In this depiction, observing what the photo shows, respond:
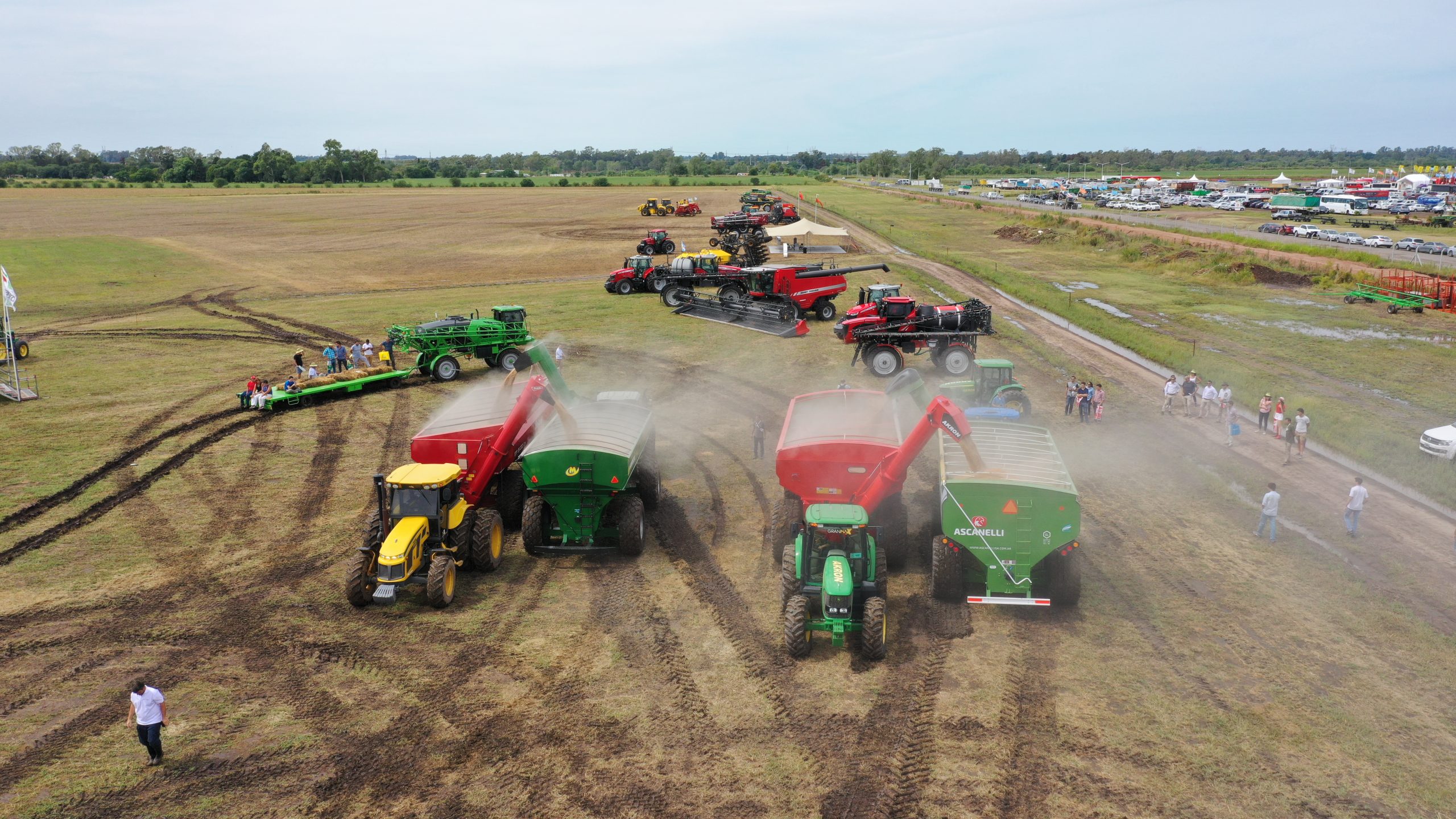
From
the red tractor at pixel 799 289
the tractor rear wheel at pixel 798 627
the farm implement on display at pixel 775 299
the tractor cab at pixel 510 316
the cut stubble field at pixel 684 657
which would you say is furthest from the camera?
the red tractor at pixel 799 289

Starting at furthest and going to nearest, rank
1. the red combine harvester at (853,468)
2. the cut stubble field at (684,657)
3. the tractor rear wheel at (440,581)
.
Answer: the red combine harvester at (853,468) < the tractor rear wheel at (440,581) < the cut stubble field at (684,657)

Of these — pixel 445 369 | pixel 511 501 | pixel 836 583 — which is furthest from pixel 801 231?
pixel 836 583

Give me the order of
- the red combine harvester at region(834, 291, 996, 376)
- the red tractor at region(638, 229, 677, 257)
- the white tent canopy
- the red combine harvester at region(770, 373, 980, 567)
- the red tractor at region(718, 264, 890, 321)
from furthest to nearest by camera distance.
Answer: the white tent canopy, the red tractor at region(638, 229, 677, 257), the red tractor at region(718, 264, 890, 321), the red combine harvester at region(834, 291, 996, 376), the red combine harvester at region(770, 373, 980, 567)

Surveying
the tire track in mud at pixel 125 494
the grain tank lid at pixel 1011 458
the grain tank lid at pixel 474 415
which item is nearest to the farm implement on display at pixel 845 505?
the grain tank lid at pixel 1011 458

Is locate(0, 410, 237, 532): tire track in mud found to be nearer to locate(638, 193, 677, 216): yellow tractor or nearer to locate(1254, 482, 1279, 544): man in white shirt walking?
locate(1254, 482, 1279, 544): man in white shirt walking

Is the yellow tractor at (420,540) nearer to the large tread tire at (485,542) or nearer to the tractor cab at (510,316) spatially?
the large tread tire at (485,542)

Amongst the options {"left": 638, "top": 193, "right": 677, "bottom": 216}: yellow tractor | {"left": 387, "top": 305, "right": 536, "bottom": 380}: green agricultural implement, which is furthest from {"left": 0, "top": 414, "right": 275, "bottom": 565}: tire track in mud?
{"left": 638, "top": 193, "right": 677, "bottom": 216}: yellow tractor

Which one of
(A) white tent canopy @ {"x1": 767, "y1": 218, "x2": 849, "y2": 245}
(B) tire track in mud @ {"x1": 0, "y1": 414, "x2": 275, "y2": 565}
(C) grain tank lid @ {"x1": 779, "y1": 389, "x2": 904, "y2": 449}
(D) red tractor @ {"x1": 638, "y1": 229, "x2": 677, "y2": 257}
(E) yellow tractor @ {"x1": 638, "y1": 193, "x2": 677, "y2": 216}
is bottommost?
(B) tire track in mud @ {"x1": 0, "y1": 414, "x2": 275, "y2": 565}

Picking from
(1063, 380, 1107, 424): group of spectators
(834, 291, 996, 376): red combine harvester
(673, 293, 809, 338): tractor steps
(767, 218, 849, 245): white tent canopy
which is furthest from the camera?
(767, 218, 849, 245): white tent canopy
